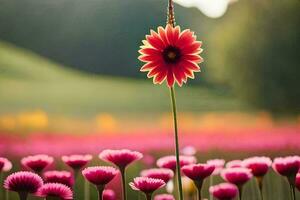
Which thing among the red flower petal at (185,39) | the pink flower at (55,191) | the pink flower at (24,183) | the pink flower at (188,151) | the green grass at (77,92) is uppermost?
the red flower petal at (185,39)

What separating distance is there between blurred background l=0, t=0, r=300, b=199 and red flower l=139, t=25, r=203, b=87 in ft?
0.64

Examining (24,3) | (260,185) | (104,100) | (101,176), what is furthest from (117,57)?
(260,185)

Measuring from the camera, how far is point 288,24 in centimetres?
163

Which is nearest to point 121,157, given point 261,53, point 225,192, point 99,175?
point 99,175

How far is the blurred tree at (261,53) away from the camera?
157 cm

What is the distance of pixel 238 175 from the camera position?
126cm

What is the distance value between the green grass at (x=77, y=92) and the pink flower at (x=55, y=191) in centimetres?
32

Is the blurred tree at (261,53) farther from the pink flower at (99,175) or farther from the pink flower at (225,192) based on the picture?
the pink flower at (99,175)

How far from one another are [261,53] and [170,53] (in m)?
0.44

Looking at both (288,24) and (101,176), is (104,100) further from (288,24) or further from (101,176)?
(288,24)

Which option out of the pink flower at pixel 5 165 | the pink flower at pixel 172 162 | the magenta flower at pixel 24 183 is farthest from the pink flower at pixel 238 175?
the pink flower at pixel 5 165

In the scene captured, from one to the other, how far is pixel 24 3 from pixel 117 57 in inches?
13.9

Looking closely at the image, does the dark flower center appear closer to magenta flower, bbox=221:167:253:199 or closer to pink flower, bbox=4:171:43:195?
magenta flower, bbox=221:167:253:199

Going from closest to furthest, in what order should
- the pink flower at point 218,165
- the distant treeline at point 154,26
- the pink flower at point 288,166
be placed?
the pink flower at point 288,166 < the pink flower at point 218,165 < the distant treeline at point 154,26
